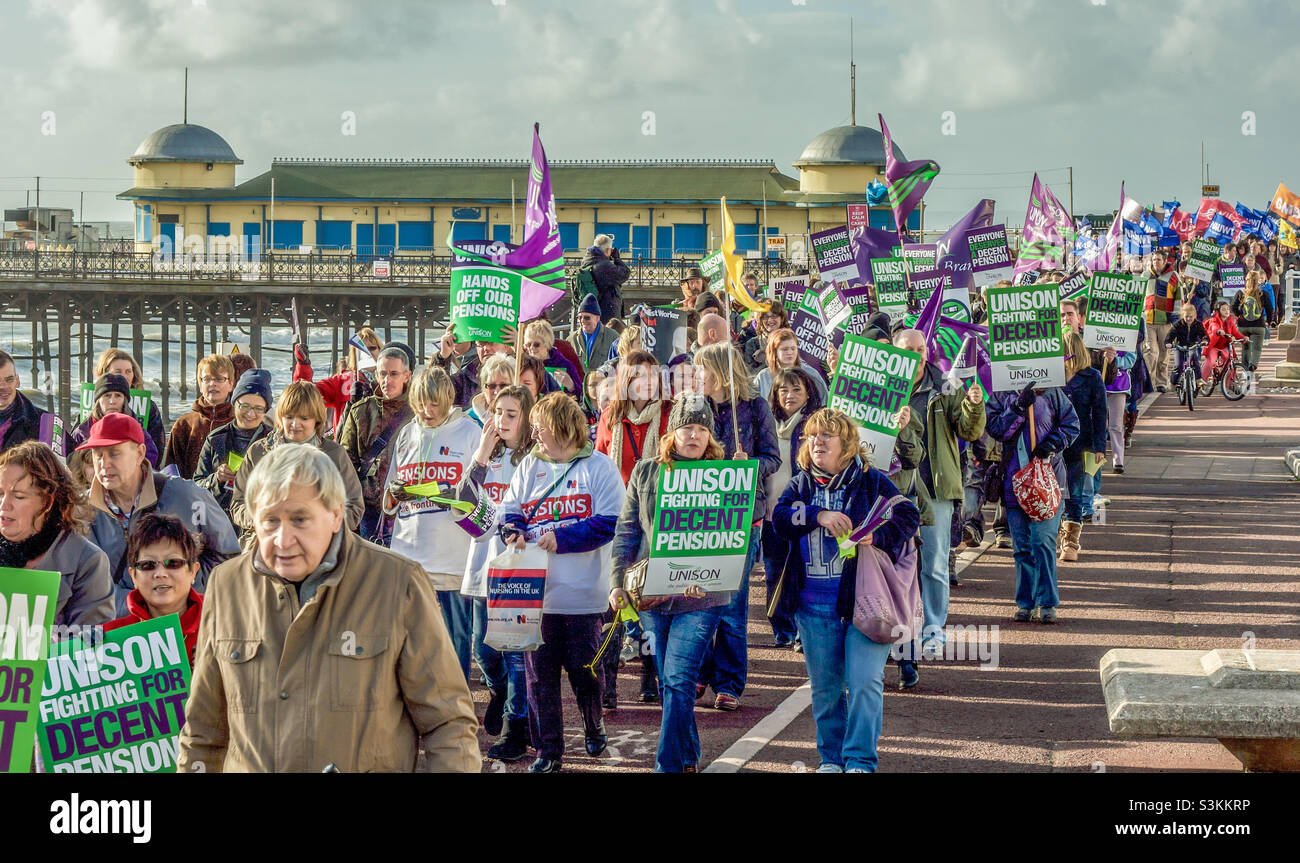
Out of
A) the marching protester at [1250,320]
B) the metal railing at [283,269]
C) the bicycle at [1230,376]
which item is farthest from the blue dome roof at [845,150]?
the bicycle at [1230,376]

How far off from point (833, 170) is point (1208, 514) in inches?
1980

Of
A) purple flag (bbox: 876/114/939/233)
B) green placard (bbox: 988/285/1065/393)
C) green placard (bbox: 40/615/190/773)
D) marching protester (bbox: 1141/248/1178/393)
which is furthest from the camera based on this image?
marching protester (bbox: 1141/248/1178/393)

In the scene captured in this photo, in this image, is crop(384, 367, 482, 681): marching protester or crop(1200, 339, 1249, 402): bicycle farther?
crop(1200, 339, 1249, 402): bicycle

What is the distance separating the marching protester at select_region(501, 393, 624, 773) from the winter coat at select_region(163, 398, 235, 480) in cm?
274

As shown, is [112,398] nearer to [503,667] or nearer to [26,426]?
[26,426]

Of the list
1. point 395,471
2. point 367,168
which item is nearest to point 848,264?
point 395,471

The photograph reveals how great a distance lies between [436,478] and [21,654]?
3.68m

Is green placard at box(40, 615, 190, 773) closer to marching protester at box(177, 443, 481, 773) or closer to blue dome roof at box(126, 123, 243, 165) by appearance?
marching protester at box(177, 443, 481, 773)

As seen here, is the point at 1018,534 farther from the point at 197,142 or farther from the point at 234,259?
the point at 197,142

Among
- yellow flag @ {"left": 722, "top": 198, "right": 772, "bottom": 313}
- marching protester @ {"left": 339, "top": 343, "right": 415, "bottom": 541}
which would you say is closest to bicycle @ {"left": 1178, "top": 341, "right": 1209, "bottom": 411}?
yellow flag @ {"left": 722, "top": 198, "right": 772, "bottom": 313}

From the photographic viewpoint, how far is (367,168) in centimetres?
6719

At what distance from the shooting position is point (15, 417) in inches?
360

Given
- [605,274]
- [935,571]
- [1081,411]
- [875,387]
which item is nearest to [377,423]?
[875,387]

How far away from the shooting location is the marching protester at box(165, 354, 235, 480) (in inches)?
370
